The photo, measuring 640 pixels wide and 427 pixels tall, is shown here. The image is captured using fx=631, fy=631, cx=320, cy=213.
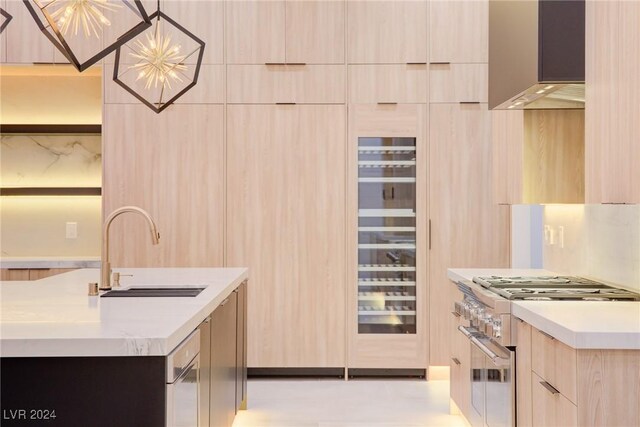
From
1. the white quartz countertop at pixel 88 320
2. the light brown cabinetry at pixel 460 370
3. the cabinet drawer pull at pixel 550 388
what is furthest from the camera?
the light brown cabinetry at pixel 460 370

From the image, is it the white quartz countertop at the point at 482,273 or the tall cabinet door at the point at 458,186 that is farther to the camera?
the tall cabinet door at the point at 458,186

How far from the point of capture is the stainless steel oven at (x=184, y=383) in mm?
1839

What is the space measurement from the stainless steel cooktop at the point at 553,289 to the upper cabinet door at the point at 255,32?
96.2 inches

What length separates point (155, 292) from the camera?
283 cm

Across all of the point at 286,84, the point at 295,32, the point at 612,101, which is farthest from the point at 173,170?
the point at 612,101

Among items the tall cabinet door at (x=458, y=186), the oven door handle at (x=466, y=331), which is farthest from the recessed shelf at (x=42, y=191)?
the oven door handle at (x=466, y=331)

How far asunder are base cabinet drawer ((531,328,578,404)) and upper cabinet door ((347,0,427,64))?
9.51ft

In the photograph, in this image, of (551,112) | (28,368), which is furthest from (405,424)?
(28,368)

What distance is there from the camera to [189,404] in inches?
83.6

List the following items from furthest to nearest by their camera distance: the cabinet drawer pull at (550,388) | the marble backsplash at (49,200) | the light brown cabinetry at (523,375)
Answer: the marble backsplash at (49,200) → the light brown cabinetry at (523,375) → the cabinet drawer pull at (550,388)

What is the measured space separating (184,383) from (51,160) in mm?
3788

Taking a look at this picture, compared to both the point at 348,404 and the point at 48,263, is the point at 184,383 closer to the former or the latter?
the point at 348,404

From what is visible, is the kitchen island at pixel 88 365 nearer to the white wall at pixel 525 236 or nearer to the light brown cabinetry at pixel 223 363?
the light brown cabinetry at pixel 223 363

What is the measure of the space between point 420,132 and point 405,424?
2125 mm
